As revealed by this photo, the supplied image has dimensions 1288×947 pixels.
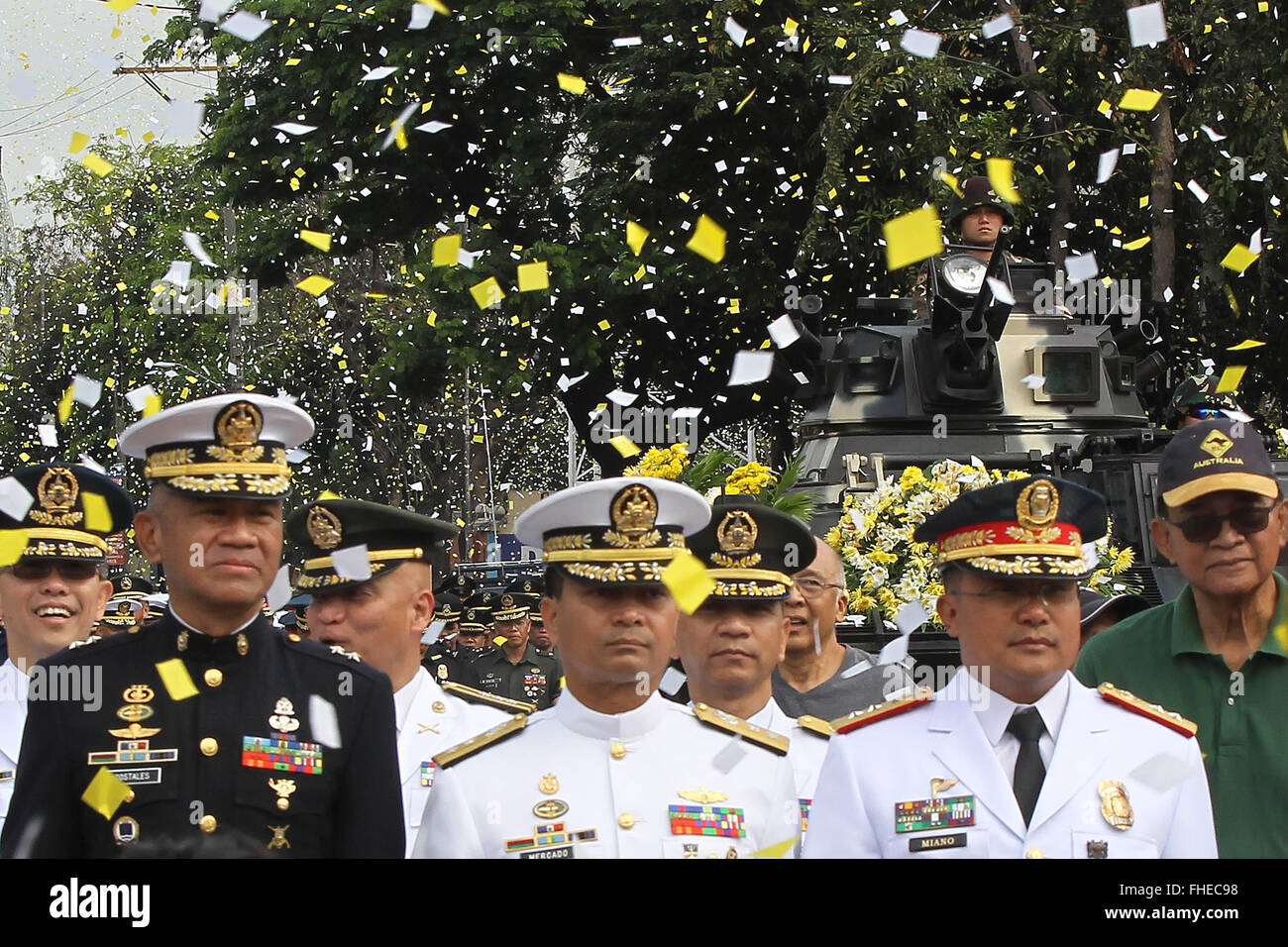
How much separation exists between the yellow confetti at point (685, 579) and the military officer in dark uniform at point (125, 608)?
3.86m

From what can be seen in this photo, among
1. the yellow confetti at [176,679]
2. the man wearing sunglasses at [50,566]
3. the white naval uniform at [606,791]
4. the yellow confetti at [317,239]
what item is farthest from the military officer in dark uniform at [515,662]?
the yellow confetti at [317,239]

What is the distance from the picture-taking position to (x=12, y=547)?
554 cm

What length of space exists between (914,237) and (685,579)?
1079 cm

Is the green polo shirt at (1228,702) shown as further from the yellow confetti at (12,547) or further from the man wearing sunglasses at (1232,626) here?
the yellow confetti at (12,547)

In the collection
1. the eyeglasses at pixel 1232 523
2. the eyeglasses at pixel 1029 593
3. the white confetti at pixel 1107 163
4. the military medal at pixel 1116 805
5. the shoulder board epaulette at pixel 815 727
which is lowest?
the military medal at pixel 1116 805

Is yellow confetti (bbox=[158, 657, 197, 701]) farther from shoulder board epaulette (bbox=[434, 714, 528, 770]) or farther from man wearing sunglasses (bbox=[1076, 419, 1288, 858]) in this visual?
man wearing sunglasses (bbox=[1076, 419, 1288, 858])

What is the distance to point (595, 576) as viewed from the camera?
409 centimetres

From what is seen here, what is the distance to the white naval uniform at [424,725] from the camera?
17.5ft

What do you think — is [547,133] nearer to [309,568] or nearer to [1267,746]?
[309,568]

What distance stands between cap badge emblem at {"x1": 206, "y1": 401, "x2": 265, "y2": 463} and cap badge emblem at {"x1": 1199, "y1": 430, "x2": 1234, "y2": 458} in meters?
2.15

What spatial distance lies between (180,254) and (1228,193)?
54.2ft

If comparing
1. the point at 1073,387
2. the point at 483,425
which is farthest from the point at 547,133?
the point at 483,425

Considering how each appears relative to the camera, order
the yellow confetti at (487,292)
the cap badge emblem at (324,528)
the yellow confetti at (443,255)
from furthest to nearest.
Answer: the yellow confetti at (487,292) → the yellow confetti at (443,255) → the cap badge emblem at (324,528)

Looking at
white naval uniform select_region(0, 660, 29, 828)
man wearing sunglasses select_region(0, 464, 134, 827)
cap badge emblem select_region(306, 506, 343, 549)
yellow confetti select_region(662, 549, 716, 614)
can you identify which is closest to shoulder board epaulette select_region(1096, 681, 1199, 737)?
yellow confetti select_region(662, 549, 716, 614)
